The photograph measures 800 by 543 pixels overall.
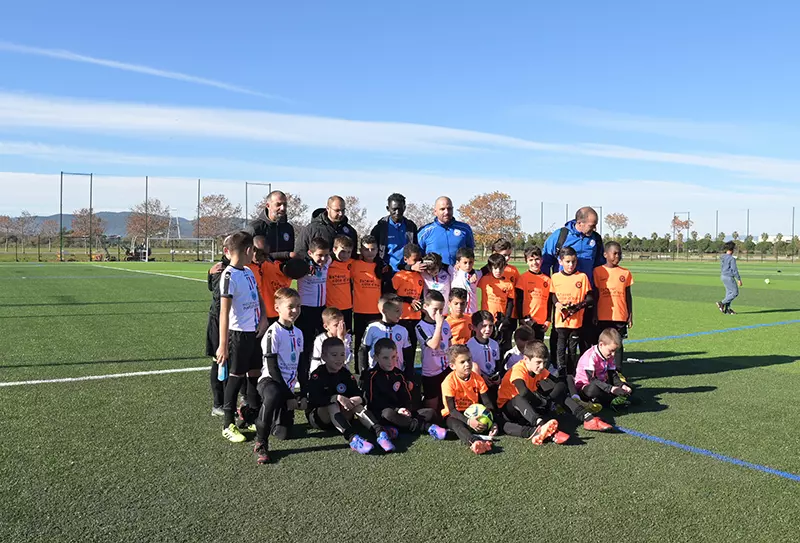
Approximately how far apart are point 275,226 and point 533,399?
3.04m

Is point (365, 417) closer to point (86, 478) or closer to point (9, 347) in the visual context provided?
point (86, 478)

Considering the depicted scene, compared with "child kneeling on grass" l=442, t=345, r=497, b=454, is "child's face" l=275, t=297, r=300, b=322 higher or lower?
higher

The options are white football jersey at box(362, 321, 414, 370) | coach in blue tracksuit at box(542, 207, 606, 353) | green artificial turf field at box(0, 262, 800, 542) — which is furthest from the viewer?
coach in blue tracksuit at box(542, 207, 606, 353)

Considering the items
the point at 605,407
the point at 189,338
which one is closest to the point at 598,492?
the point at 605,407

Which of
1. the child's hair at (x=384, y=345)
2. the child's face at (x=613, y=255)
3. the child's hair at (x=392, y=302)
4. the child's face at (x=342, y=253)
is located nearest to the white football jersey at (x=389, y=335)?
the child's hair at (x=392, y=302)

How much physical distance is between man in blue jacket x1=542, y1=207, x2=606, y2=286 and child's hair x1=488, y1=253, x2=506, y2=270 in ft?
1.90

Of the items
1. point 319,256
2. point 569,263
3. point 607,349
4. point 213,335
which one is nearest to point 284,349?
point 213,335

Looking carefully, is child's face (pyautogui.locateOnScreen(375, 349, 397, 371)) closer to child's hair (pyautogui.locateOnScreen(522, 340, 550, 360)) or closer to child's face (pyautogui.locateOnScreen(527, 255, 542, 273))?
child's hair (pyautogui.locateOnScreen(522, 340, 550, 360))

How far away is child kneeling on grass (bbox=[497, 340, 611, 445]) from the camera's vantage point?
4.93 m

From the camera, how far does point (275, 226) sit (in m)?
6.36

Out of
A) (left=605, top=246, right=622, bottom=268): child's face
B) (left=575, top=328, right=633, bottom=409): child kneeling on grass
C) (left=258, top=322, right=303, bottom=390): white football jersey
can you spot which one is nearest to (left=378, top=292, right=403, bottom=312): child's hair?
(left=258, top=322, right=303, bottom=390): white football jersey

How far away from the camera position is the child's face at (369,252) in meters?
6.40

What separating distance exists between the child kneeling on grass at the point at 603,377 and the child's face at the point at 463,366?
4.42 ft

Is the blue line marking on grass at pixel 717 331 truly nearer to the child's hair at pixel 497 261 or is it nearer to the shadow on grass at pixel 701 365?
the shadow on grass at pixel 701 365
